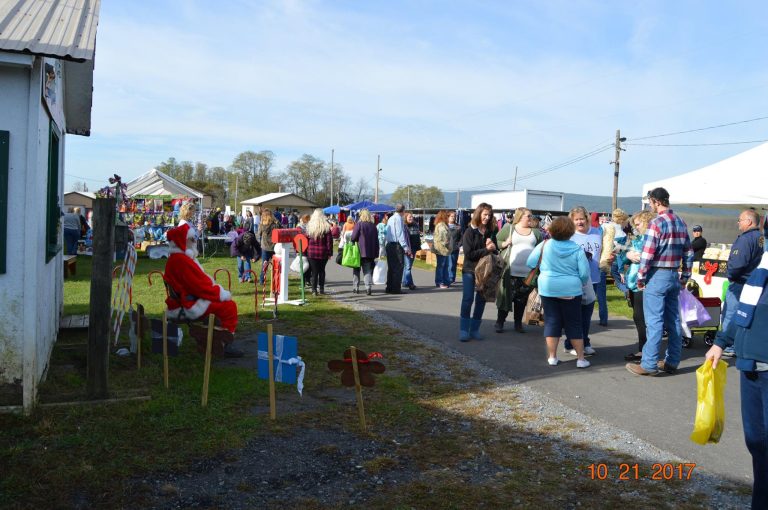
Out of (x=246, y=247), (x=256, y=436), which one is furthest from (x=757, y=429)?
(x=246, y=247)

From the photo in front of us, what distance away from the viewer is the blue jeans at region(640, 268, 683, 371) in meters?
6.68

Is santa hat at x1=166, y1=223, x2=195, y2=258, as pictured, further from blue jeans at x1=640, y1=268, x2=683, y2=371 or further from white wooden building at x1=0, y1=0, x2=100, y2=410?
blue jeans at x1=640, y1=268, x2=683, y2=371

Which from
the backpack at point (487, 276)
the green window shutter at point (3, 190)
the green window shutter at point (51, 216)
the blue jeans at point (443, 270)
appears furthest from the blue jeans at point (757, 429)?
the blue jeans at point (443, 270)

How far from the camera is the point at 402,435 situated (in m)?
4.90

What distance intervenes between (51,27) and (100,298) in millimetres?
2264

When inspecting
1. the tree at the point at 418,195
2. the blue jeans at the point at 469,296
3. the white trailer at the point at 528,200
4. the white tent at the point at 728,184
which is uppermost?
the tree at the point at 418,195

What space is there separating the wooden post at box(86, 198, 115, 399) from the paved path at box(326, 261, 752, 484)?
4.07 meters

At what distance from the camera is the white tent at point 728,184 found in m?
13.5

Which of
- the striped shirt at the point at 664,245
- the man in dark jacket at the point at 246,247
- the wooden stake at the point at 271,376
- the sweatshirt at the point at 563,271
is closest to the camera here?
the wooden stake at the point at 271,376

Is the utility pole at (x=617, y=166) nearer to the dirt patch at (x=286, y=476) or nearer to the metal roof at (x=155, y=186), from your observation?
the metal roof at (x=155, y=186)

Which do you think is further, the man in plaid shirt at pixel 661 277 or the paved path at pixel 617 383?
the man in plaid shirt at pixel 661 277

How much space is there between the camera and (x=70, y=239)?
18.6 meters

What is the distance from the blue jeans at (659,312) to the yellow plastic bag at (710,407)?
307cm

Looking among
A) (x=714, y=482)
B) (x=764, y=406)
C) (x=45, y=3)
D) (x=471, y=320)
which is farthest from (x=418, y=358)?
(x=45, y=3)
